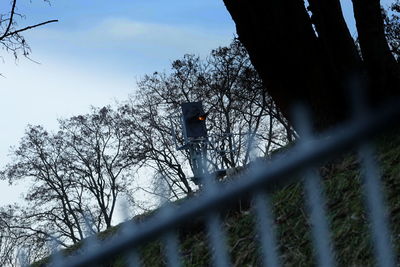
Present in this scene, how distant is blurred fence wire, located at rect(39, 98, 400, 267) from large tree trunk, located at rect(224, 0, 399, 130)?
4.08 meters

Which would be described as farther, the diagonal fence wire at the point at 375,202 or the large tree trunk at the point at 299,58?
the large tree trunk at the point at 299,58

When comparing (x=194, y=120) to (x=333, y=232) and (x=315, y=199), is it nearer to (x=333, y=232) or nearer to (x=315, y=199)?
(x=333, y=232)

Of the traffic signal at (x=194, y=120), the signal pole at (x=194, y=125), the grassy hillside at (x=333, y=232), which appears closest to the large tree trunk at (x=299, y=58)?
the grassy hillside at (x=333, y=232)

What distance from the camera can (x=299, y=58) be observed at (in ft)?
20.3

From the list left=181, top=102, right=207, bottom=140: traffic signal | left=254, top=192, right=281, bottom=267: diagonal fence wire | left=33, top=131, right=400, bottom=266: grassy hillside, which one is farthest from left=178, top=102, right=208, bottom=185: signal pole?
left=254, top=192, right=281, bottom=267: diagonal fence wire

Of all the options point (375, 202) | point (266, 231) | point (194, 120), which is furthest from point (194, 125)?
point (375, 202)

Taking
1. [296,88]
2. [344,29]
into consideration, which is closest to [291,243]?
[296,88]

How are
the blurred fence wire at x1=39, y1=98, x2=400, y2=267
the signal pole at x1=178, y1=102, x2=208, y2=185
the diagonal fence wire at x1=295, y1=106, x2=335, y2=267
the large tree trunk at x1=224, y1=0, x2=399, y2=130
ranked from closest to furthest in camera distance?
the blurred fence wire at x1=39, y1=98, x2=400, y2=267 → the diagonal fence wire at x1=295, y1=106, x2=335, y2=267 → the large tree trunk at x1=224, y1=0, x2=399, y2=130 → the signal pole at x1=178, y1=102, x2=208, y2=185

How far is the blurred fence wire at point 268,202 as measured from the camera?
1.47m

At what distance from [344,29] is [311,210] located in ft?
17.2

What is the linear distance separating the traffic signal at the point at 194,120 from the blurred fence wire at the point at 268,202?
36.9ft

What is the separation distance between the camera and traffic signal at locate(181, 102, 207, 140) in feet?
43.7

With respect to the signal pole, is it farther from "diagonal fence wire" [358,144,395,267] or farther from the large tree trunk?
"diagonal fence wire" [358,144,395,267]

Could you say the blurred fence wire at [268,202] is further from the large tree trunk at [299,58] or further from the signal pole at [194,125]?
the signal pole at [194,125]
